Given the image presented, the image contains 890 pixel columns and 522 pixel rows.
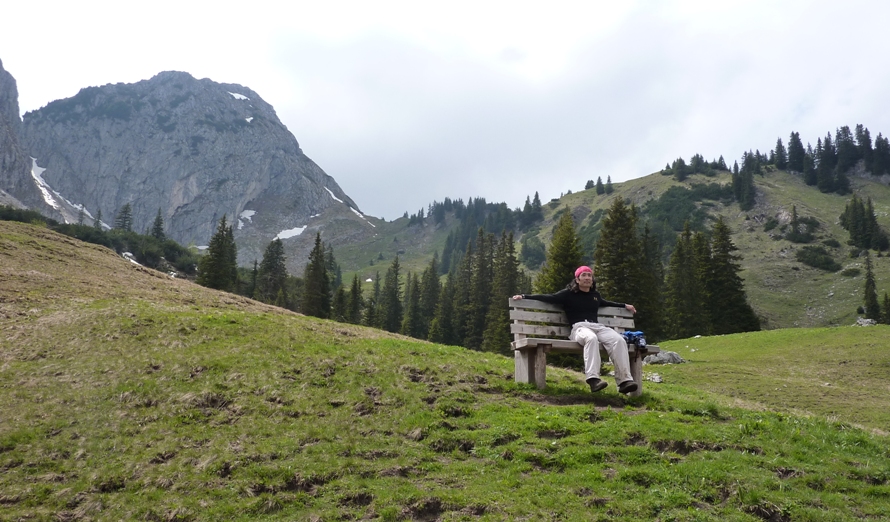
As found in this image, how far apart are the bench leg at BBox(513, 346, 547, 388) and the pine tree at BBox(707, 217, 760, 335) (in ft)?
182

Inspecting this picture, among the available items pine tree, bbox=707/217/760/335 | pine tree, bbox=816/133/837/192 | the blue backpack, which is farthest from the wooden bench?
pine tree, bbox=816/133/837/192

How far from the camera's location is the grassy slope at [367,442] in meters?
7.77

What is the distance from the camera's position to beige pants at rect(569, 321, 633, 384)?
11.6m

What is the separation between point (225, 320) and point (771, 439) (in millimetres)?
18277

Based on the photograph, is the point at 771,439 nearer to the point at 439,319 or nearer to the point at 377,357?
the point at 377,357

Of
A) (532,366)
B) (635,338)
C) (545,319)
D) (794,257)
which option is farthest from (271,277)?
(794,257)

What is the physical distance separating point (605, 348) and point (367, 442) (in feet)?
17.9

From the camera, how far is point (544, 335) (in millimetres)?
13352

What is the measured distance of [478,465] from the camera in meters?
9.05

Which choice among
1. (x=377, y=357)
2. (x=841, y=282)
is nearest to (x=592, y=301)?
(x=377, y=357)

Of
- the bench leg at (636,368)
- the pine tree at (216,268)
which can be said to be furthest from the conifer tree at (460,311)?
the bench leg at (636,368)

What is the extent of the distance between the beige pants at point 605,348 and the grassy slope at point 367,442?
712mm

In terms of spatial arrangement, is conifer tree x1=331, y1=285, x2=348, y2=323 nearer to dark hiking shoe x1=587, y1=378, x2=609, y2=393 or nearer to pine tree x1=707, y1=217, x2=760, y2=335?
pine tree x1=707, y1=217, x2=760, y2=335

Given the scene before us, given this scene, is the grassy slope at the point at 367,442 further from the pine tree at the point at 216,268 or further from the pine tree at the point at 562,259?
the pine tree at the point at 216,268
